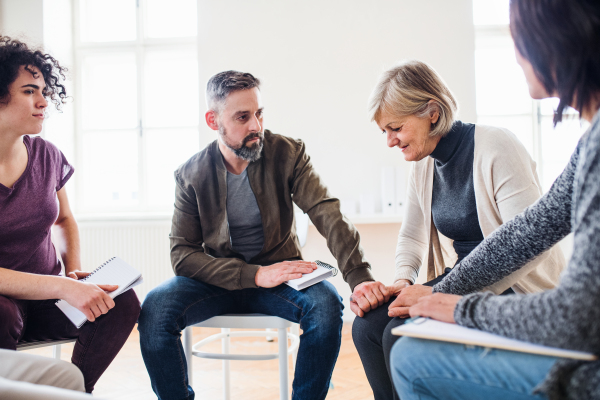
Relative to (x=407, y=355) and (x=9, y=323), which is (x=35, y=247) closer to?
(x=9, y=323)

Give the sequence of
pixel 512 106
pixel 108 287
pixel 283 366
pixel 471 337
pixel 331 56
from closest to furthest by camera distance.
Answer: pixel 471 337 < pixel 108 287 < pixel 283 366 < pixel 331 56 < pixel 512 106

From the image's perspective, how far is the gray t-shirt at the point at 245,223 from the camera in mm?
1689

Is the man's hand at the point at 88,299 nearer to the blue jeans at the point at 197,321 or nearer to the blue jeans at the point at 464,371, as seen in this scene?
the blue jeans at the point at 197,321

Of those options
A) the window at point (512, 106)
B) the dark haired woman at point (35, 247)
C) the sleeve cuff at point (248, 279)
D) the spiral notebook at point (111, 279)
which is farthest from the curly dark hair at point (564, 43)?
the window at point (512, 106)

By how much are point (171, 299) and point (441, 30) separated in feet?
9.85

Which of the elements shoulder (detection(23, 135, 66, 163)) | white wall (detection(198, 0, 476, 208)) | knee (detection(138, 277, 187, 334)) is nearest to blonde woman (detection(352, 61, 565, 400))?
knee (detection(138, 277, 187, 334))

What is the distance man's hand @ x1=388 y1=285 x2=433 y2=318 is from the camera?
3.92ft

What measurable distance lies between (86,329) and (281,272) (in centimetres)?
62

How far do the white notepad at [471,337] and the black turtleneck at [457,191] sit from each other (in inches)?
25.9

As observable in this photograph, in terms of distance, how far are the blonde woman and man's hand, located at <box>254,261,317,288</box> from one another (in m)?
0.23

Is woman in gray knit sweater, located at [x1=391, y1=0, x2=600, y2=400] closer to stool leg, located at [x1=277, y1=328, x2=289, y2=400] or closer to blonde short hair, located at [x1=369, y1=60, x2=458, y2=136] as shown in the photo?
blonde short hair, located at [x1=369, y1=60, x2=458, y2=136]

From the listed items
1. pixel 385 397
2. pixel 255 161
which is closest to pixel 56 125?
pixel 255 161

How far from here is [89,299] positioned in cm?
132

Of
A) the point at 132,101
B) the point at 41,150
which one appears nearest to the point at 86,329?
the point at 41,150
